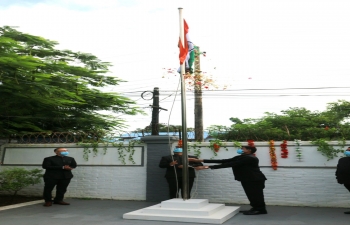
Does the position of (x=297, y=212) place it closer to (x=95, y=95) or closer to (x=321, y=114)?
(x=95, y=95)

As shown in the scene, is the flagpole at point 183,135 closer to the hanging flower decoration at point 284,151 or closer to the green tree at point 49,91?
the hanging flower decoration at point 284,151

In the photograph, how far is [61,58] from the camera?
58.4 ft

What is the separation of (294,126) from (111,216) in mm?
14544

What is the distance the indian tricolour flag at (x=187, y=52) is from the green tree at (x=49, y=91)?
4.96m

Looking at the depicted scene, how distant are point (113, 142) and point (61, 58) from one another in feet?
30.5

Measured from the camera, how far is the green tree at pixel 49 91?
11062mm

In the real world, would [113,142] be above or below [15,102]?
below

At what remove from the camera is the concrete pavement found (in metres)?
6.48

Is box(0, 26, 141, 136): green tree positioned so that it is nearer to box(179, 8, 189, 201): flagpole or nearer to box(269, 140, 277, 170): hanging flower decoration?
box(179, 8, 189, 201): flagpole

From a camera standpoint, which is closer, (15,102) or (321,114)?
(15,102)

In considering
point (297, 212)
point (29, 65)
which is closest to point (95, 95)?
point (29, 65)

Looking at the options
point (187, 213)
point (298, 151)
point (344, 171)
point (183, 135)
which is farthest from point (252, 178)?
point (298, 151)

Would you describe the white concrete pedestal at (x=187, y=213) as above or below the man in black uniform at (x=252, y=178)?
below

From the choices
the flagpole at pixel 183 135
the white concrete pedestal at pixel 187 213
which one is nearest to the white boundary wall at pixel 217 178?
the flagpole at pixel 183 135
